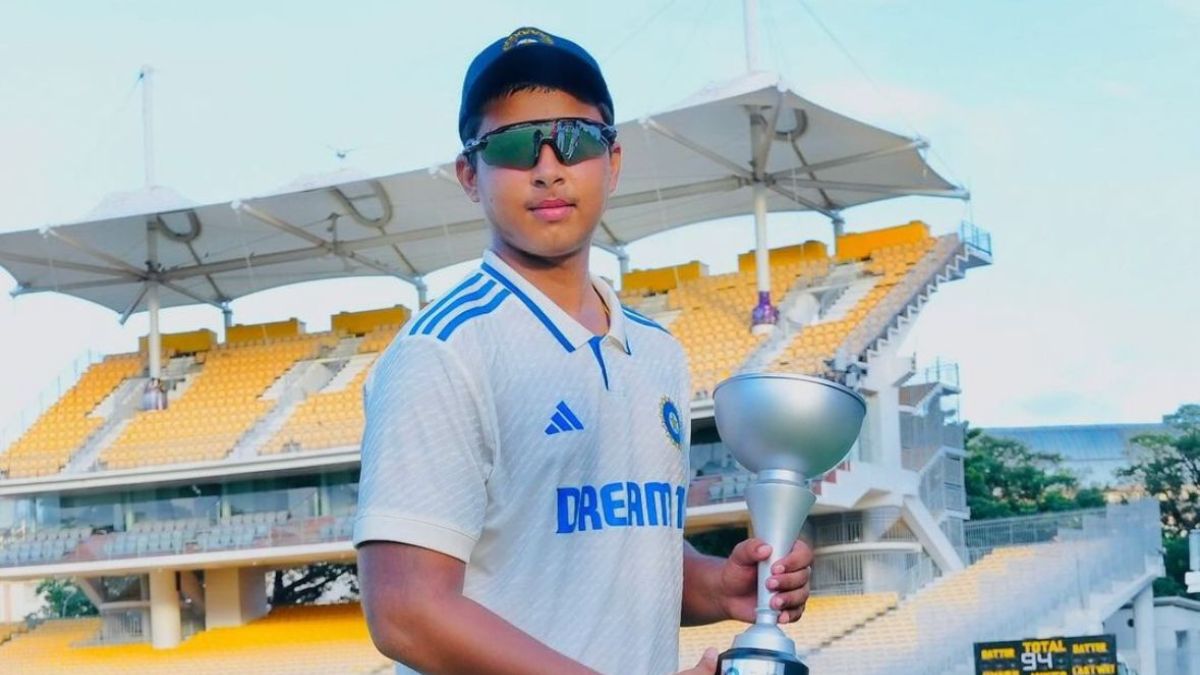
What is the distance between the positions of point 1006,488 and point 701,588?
38.2m

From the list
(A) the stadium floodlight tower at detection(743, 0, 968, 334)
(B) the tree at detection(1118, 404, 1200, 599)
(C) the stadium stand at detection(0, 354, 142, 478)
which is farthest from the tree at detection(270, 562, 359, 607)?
(B) the tree at detection(1118, 404, 1200, 599)

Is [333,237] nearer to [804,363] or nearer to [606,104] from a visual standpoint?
[804,363]

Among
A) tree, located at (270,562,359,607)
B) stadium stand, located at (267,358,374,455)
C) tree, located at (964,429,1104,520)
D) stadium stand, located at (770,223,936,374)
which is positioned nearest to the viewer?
stadium stand, located at (770,223,936,374)

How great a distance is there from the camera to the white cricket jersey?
6.48 ft

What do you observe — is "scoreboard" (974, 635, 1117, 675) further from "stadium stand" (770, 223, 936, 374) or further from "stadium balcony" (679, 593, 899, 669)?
"stadium stand" (770, 223, 936, 374)

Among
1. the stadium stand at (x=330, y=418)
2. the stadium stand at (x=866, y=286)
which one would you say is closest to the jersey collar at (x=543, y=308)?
the stadium stand at (x=866, y=286)

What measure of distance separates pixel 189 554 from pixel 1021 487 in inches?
793

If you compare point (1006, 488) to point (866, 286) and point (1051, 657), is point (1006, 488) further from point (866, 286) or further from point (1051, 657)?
point (1051, 657)

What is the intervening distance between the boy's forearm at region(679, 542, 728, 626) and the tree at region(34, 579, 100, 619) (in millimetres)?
49557

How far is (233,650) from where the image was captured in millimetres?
26594

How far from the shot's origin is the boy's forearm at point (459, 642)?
1886 mm

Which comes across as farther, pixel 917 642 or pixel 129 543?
pixel 129 543

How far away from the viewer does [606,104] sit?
2.29 metres

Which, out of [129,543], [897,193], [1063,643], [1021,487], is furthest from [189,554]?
[1021,487]
